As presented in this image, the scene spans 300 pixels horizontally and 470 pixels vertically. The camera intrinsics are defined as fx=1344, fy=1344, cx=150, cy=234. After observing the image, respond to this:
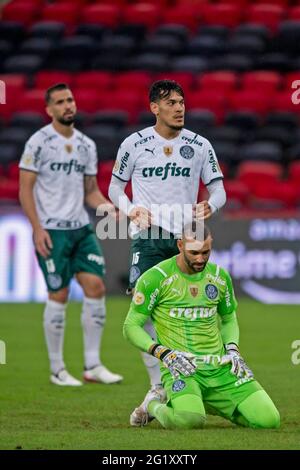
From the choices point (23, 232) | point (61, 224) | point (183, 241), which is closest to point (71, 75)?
point (23, 232)

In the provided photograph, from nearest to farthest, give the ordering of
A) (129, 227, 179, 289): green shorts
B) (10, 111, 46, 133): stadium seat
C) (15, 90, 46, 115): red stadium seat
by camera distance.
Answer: (129, 227, 179, 289): green shorts, (10, 111, 46, 133): stadium seat, (15, 90, 46, 115): red stadium seat

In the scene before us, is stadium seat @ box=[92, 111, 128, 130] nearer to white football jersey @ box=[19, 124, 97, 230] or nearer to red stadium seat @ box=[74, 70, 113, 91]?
red stadium seat @ box=[74, 70, 113, 91]

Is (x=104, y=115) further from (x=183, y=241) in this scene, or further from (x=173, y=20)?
(x=183, y=241)

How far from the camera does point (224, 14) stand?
91.7 ft

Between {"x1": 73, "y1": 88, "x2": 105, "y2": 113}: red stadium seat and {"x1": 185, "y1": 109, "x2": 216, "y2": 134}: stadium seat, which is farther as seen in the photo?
{"x1": 73, "y1": 88, "x2": 105, "y2": 113}: red stadium seat

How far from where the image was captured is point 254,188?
21.9 metres

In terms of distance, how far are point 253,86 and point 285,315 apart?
819cm

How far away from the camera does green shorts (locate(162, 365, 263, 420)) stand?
30.4 feet

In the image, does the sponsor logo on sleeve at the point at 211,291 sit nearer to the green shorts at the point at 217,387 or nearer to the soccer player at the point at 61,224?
the green shorts at the point at 217,387

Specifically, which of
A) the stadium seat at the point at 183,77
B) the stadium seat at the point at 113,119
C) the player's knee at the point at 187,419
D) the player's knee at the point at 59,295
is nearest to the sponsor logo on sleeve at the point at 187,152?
the player's knee at the point at 187,419

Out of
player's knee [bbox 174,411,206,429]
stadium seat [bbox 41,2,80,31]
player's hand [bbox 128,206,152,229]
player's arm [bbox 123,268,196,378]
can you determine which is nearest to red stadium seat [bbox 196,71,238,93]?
stadium seat [bbox 41,2,80,31]
